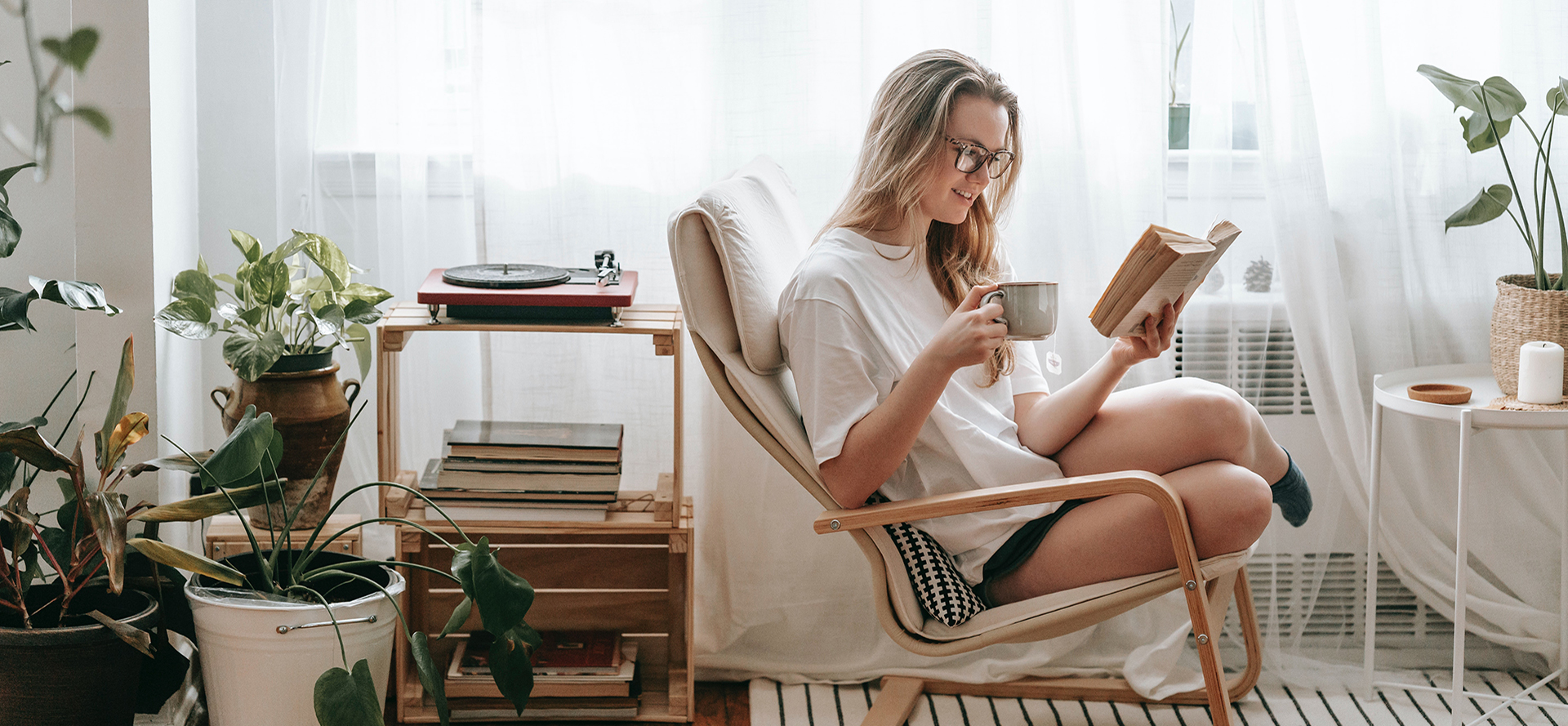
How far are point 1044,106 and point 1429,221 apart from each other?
74cm

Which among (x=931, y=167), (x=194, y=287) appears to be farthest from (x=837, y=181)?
(x=194, y=287)

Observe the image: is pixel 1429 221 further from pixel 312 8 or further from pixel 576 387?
pixel 312 8

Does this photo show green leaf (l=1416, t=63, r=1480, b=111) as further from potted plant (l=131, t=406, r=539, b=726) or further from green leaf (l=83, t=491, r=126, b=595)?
green leaf (l=83, t=491, r=126, b=595)

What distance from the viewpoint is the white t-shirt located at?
1525 millimetres

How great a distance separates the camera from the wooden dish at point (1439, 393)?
186cm

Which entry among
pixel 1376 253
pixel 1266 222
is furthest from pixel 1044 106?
pixel 1376 253

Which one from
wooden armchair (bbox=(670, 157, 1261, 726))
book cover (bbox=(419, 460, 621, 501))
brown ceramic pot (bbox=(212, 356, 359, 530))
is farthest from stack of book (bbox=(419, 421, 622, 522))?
→ wooden armchair (bbox=(670, 157, 1261, 726))

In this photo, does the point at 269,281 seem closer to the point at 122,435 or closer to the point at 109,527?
the point at 122,435

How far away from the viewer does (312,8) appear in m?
1.95

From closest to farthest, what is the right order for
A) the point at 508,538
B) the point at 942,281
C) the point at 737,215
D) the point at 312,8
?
the point at 737,215
the point at 942,281
the point at 312,8
the point at 508,538

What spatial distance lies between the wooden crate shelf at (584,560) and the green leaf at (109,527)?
0.38 meters

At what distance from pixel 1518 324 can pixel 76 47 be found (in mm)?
2259

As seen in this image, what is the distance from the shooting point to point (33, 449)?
1508 millimetres

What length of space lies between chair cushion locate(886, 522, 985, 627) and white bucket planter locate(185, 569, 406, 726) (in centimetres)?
69
